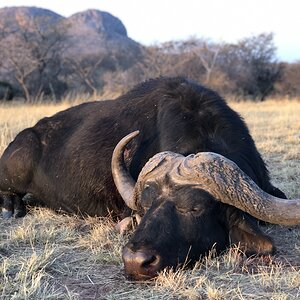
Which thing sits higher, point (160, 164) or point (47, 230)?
point (160, 164)

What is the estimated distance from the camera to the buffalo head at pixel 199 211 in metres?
3.00

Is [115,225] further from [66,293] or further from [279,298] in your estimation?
[279,298]

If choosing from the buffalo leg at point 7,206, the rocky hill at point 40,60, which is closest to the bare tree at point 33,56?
the rocky hill at point 40,60

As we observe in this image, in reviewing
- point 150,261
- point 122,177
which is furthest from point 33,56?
point 150,261

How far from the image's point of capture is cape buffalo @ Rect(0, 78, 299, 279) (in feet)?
10.2

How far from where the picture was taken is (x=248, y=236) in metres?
3.24

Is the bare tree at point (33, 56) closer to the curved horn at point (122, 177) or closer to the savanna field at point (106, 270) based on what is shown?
the savanna field at point (106, 270)

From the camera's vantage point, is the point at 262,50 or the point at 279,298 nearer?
the point at 279,298

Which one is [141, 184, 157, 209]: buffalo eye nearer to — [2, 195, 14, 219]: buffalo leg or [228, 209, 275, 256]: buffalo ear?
[228, 209, 275, 256]: buffalo ear

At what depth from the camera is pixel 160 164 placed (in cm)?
336

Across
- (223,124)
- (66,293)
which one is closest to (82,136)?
(223,124)

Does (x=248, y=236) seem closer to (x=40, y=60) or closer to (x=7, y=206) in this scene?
(x=7, y=206)

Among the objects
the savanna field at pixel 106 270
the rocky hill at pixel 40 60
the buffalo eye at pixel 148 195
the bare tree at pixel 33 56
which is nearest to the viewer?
the savanna field at pixel 106 270

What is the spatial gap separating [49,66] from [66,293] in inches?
1233
